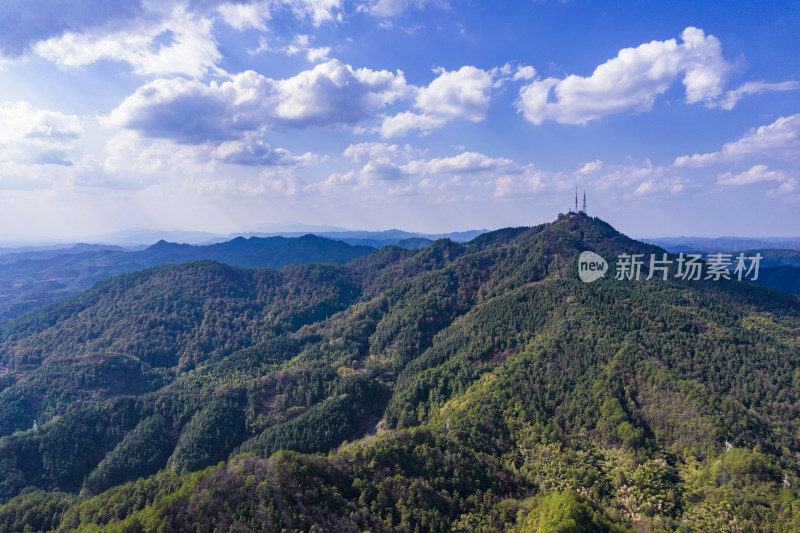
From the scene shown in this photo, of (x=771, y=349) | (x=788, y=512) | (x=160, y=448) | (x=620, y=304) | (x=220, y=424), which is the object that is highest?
(x=620, y=304)

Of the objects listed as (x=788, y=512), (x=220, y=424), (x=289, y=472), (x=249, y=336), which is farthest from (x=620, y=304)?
(x=249, y=336)

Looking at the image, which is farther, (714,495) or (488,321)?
(488,321)

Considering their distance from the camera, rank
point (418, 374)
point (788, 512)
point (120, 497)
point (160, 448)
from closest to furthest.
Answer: point (788, 512) → point (120, 497) → point (160, 448) → point (418, 374)

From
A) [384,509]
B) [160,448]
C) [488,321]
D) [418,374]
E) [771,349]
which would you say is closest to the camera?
[384,509]

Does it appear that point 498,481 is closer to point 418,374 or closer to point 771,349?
point 418,374

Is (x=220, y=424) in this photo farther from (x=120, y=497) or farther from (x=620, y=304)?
(x=620, y=304)

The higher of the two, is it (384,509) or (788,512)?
(788,512)
